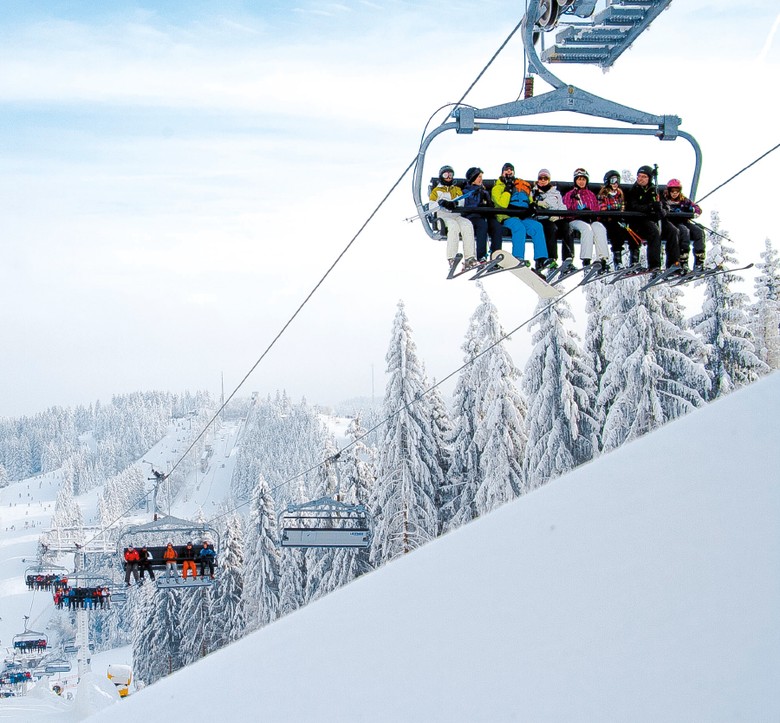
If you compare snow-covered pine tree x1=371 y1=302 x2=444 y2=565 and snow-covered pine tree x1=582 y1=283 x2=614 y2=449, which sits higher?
snow-covered pine tree x1=582 y1=283 x2=614 y2=449

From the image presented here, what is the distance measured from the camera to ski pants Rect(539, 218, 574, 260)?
8336 mm

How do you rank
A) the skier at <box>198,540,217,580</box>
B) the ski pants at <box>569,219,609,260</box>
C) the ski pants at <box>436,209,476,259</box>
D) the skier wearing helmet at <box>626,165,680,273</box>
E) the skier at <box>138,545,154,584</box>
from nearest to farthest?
the ski pants at <box>436,209,476,259</box>, the ski pants at <box>569,219,609,260</box>, the skier wearing helmet at <box>626,165,680,273</box>, the skier at <box>138,545,154,584</box>, the skier at <box>198,540,217,580</box>

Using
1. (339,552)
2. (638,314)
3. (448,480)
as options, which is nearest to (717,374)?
(638,314)

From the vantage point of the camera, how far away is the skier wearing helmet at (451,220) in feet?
25.7

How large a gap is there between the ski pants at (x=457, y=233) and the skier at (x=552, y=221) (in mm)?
889

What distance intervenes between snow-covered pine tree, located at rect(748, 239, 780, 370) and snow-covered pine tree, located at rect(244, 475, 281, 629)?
22.1m

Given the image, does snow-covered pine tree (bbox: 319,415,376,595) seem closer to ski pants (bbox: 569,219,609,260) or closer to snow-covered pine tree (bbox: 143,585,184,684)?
snow-covered pine tree (bbox: 143,585,184,684)

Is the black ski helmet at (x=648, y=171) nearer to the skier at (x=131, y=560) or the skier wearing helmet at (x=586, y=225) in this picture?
the skier wearing helmet at (x=586, y=225)

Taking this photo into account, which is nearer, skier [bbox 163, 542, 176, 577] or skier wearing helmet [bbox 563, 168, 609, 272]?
skier wearing helmet [bbox 563, 168, 609, 272]

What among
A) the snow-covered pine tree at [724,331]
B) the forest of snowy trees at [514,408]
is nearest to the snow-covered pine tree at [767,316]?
the forest of snowy trees at [514,408]

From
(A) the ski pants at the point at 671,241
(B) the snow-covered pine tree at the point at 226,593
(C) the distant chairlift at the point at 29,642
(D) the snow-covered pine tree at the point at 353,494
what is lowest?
(C) the distant chairlift at the point at 29,642

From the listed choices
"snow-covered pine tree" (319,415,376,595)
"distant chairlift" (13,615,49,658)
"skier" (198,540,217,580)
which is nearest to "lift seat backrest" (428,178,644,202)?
"skier" (198,540,217,580)

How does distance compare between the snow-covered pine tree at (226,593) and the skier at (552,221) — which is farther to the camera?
the snow-covered pine tree at (226,593)

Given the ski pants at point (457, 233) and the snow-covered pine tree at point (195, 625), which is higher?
the ski pants at point (457, 233)
